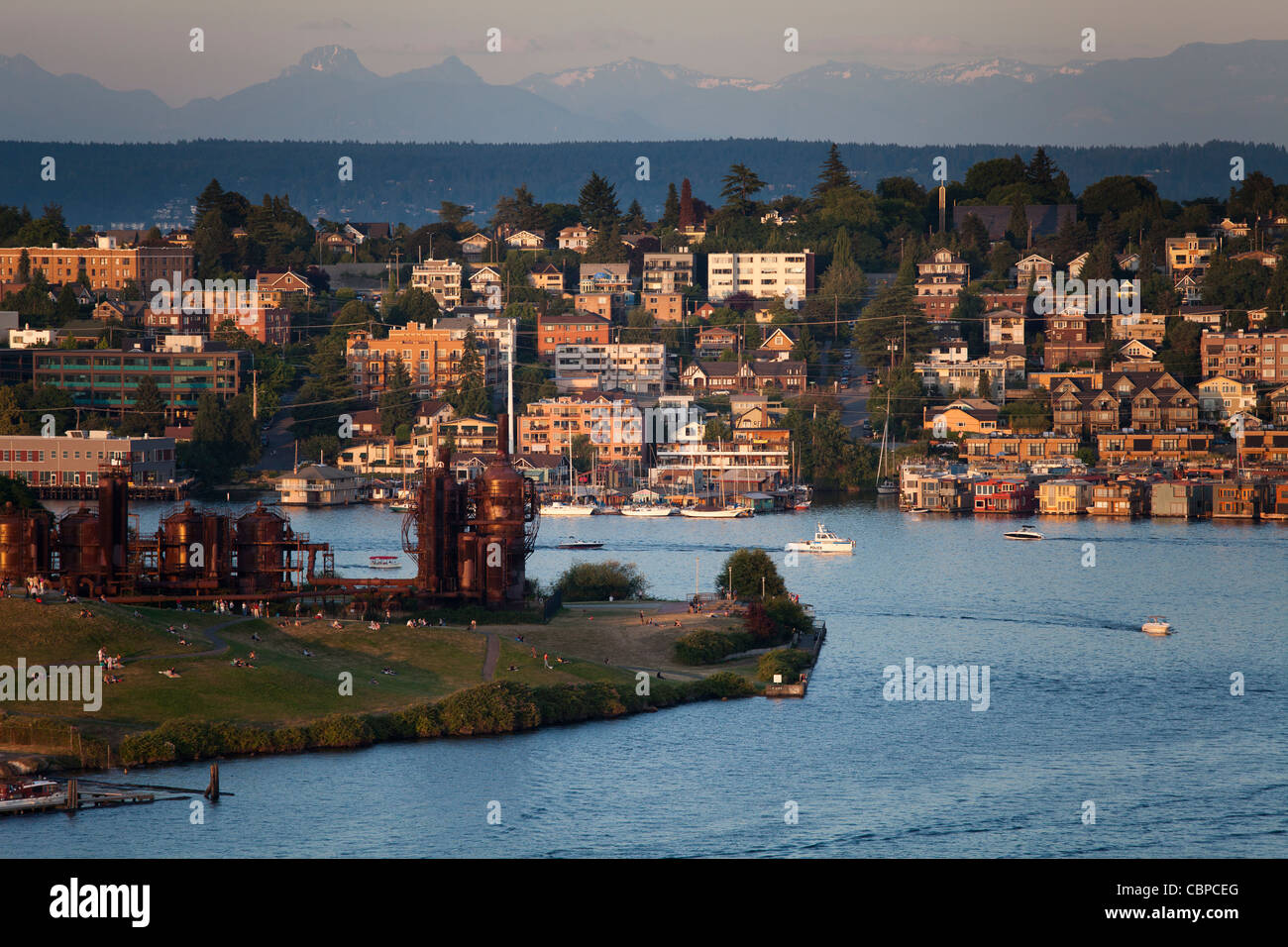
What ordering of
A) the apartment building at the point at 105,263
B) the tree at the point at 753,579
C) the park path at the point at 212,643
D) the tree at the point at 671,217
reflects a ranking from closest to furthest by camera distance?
the park path at the point at 212,643 < the tree at the point at 753,579 < the apartment building at the point at 105,263 < the tree at the point at 671,217

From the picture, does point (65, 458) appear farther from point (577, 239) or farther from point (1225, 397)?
point (577, 239)

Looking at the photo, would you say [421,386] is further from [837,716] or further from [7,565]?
[837,716]

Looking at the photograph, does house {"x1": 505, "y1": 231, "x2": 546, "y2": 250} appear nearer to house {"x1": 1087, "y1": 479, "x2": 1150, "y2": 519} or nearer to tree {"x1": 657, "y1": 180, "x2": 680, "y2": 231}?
tree {"x1": 657, "y1": 180, "x2": 680, "y2": 231}

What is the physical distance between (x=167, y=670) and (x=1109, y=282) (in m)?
112

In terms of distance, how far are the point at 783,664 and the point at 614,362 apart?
8827cm

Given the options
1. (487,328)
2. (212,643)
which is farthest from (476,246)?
(212,643)

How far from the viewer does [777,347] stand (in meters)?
140

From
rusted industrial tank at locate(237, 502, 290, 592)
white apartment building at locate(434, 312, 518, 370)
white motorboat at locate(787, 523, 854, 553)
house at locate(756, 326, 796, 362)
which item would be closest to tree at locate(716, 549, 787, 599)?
rusted industrial tank at locate(237, 502, 290, 592)

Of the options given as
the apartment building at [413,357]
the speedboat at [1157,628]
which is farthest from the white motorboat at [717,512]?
the speedboat at [1157,628]

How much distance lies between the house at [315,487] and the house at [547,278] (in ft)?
164

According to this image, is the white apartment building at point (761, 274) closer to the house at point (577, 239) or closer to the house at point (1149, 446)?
the house at point (577, 239)

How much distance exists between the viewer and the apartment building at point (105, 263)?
151250 millimetres

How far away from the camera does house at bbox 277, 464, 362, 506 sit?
350 ft

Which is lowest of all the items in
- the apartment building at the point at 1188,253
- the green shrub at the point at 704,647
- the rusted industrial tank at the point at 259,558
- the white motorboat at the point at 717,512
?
the white motorboat at the point at 717,512
